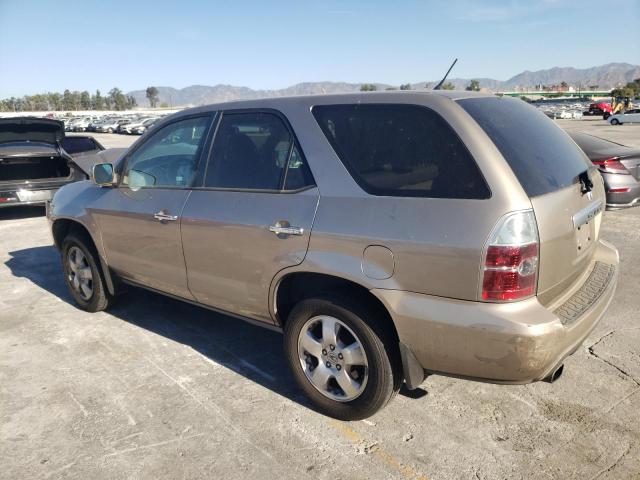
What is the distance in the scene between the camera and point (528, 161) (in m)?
2.71

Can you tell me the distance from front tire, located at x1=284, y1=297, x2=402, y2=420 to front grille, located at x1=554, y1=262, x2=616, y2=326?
0.87 m

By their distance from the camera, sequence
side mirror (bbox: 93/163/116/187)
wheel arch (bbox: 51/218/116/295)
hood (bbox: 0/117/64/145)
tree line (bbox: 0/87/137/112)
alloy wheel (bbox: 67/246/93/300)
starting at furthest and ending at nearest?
1. tree line (bbox: 0/87/137/112)
2. hood (bbox: 0/117/64/145)
3. alloy wheel (bbox: 67/246/93/300)
4. wheel arch (bbox: 51/218/116/295)
5. side mirror (bbox: 93/163/116/187)

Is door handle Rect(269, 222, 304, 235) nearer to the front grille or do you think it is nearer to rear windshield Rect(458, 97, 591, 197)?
rear windshield Rect(458, 97, 591, 197)

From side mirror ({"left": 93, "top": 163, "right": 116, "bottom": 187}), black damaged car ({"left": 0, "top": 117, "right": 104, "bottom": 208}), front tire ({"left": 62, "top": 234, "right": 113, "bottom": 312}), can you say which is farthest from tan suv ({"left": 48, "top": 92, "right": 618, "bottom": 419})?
black damaged car ({"left": 0, "top": 117, "right": 104, "bottom": 208})

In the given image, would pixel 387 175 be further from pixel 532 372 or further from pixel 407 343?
pixel 532 372

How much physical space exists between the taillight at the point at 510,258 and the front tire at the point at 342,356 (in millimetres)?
653

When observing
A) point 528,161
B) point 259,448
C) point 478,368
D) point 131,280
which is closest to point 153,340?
point 131,280

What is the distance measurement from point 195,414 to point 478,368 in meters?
1.69

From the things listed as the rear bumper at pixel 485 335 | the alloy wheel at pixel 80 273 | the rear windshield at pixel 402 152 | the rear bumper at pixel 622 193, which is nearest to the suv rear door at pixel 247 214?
the rear windshield at pixel 402 152

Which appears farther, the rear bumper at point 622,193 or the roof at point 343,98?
the rear bumper at point 622,193

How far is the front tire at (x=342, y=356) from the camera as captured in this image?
112 inches

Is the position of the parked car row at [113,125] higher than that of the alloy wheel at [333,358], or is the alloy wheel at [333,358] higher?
the alloy wheel at [333,358]

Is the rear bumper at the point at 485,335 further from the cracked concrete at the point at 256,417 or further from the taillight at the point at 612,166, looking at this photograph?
the taillight at the point at 612,166

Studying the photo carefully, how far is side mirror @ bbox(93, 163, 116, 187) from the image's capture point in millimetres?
4320
